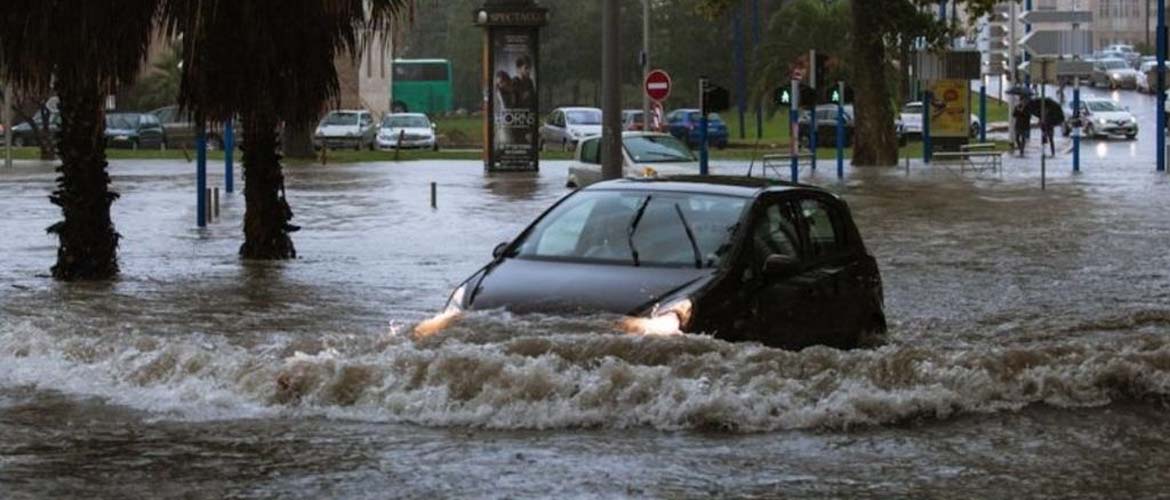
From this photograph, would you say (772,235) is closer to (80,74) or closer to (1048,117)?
(80,74)

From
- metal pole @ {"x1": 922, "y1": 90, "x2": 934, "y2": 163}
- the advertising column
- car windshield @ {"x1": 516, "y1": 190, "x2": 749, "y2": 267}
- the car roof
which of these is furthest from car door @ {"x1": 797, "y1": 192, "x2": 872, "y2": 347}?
metal pole @ {"x1": 922, "y1": 90, "x2": 934, "y2": 163}

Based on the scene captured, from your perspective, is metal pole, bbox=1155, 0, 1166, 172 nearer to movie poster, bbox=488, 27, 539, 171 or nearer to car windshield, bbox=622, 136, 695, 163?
car windshield, bbox=622, 136, 695, 163

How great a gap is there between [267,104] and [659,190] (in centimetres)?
764

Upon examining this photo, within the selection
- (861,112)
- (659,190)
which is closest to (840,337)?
(659,190)

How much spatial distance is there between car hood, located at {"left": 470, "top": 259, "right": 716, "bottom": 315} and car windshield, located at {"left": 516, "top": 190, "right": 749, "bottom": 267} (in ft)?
0.67

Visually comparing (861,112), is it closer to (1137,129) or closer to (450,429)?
(1137,129)

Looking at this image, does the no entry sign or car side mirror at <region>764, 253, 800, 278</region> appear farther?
the no entry sign

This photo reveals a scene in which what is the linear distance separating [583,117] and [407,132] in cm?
580

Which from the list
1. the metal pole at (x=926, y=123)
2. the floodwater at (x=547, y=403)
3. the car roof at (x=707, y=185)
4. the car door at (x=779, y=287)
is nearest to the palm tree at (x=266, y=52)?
the floodwater at (x=547, y=403)

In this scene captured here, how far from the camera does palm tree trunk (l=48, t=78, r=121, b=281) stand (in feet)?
65.1

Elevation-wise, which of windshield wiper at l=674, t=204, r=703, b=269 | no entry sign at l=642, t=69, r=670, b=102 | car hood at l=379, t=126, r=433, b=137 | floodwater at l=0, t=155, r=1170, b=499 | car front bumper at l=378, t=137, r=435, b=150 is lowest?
floodwater at l=0, t=155, r=1170, b=499

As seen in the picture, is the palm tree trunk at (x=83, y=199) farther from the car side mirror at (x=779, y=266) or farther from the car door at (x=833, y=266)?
the car side mirror at (x=779, y=266)

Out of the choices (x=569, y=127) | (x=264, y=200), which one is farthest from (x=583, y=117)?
(x=264, y=200)

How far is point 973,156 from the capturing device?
49062 millimetres
